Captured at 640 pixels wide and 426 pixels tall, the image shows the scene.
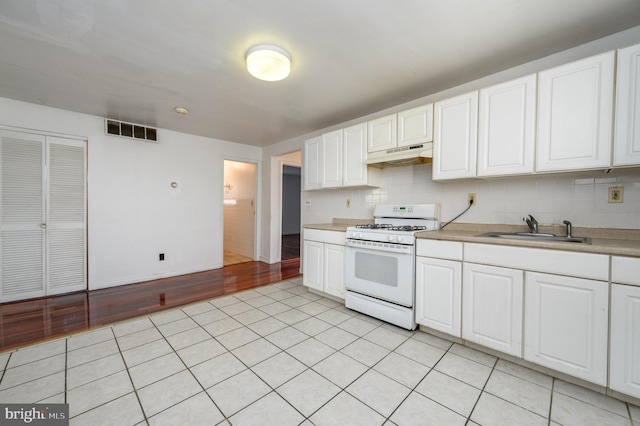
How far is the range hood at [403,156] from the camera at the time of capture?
2.46 meters

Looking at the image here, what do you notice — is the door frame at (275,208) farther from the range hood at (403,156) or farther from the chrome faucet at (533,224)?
the chrome faucet at (533,224)

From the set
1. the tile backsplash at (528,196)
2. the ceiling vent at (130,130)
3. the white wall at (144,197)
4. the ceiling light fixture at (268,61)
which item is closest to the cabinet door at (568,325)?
the tile backsplash at (528,196)

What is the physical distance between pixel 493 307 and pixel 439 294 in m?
0.39

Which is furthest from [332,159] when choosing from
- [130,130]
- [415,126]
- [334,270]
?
[130,130]

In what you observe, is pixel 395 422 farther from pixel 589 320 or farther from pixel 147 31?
pixel 147 31

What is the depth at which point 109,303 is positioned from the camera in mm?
2969

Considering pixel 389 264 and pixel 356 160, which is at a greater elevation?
pixel 356 160

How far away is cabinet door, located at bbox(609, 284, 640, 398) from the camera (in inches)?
55.3

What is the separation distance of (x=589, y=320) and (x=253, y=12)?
2853 mm

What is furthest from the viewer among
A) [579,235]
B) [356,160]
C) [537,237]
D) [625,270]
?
[356,160]

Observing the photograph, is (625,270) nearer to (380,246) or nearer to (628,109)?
(628,109)

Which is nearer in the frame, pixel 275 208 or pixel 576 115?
pixel 576 115

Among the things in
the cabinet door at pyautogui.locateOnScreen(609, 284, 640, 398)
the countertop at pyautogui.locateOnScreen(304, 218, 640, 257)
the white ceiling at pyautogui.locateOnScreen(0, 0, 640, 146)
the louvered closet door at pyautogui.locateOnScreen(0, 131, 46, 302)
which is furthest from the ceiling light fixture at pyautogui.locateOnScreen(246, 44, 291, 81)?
the louvered closet door at pyautogui.locateOnScreen(0, 131, 46, 302)

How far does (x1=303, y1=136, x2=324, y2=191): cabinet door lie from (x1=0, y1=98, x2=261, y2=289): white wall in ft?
6.12
